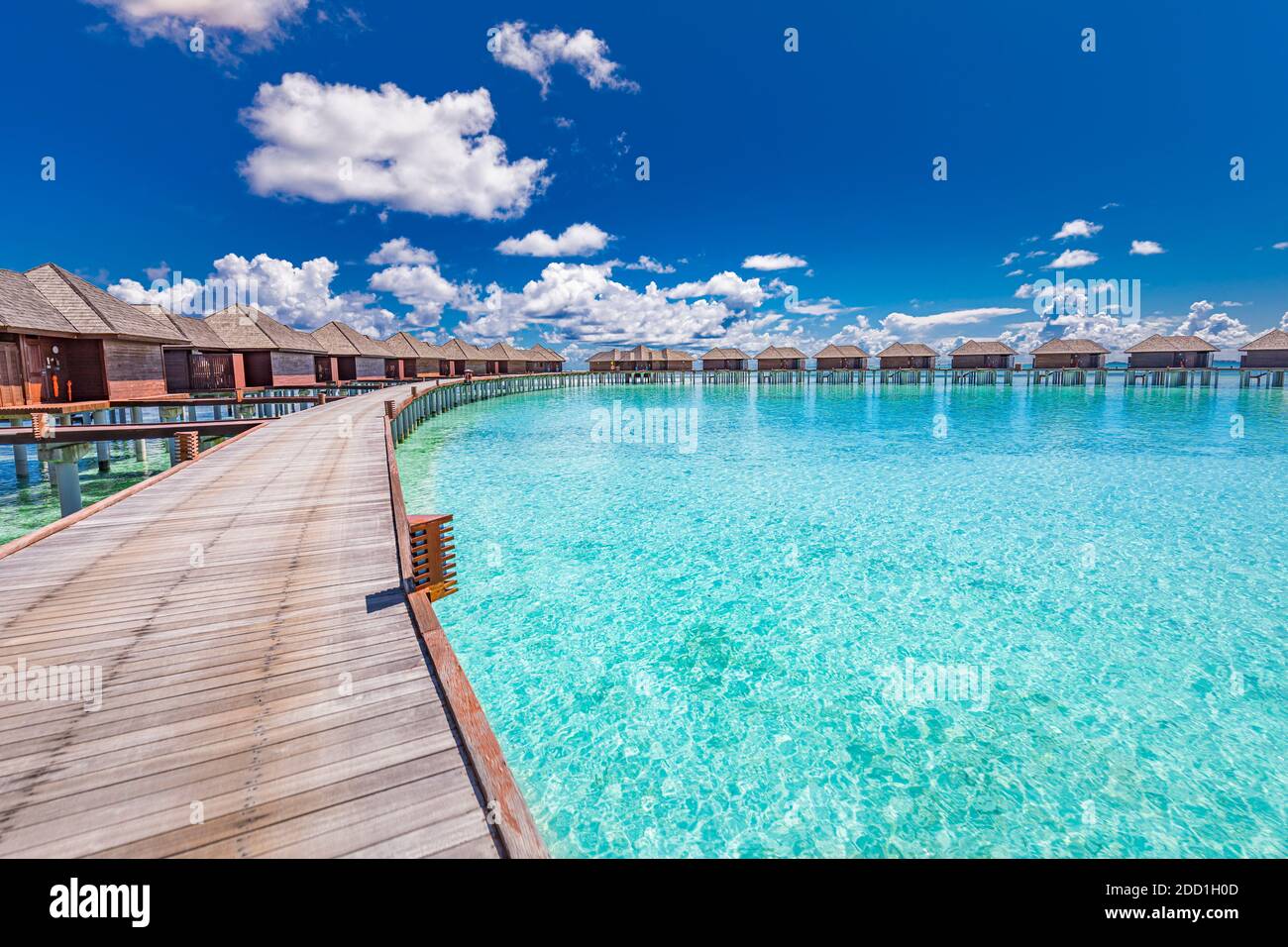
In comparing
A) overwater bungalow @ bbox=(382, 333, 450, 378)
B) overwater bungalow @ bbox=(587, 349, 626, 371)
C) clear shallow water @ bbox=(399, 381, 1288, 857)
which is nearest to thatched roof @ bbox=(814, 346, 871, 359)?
overwater bungalow @ bbox=(587, 349, 626, 371)

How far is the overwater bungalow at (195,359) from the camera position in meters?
25.1

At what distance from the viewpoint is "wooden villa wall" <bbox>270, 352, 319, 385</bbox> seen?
99.6 ft

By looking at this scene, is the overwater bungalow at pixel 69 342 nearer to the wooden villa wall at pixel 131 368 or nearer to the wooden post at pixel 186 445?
the wooden villa wall at pixel 131 368

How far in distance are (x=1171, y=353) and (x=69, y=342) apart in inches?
2889

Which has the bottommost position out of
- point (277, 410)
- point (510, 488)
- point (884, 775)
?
point (884, 775)

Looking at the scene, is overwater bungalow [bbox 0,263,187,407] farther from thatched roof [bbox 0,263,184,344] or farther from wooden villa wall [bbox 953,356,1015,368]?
wooden villa wall [bbox 953,356,1015,368]

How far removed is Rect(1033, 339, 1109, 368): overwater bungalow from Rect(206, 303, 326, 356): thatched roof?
62630mm

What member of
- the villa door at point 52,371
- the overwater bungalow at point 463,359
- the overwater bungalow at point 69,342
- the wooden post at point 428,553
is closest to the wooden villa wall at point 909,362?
the overwater bungalow at point 463,359
